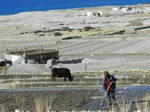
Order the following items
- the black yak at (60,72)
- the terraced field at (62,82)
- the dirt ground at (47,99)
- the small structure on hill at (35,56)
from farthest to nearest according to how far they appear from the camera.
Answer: the small structure on hill at (35,56), the black yak at (60,72), the terraced field at (62,82), the dirt ground at (47,99)

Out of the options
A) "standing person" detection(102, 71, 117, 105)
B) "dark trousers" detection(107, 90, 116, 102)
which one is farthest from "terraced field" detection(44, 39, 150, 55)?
"standing person" detection(102, 71, 117, 105)

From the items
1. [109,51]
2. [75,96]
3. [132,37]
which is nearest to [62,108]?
[75,96]

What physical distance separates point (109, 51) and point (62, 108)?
104 ft

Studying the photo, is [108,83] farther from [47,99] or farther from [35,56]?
[35,56]

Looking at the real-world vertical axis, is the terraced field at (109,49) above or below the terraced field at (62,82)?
above

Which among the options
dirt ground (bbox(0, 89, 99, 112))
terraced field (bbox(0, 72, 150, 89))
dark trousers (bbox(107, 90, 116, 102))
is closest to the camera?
dark trousers (bbox(107, 90, 116, 102))

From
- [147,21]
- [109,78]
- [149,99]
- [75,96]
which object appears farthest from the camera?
[147,21]

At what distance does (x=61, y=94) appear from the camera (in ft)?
62.3

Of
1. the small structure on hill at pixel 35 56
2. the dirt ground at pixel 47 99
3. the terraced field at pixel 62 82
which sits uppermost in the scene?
the small structure on hill at pixel 35 56

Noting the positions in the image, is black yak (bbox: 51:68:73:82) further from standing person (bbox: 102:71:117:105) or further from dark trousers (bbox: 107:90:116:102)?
standing person (bbox: 102:71:117:105)

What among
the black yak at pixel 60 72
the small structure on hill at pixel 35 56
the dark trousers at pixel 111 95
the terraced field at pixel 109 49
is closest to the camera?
the dark trousers at pixel 111 95

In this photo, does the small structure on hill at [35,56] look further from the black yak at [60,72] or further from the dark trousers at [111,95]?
the dark trousers at [111,95]

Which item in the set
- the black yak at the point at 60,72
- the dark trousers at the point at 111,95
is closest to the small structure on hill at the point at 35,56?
the black yak at the point at 60,72

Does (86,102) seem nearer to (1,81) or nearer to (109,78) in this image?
(109,78)
